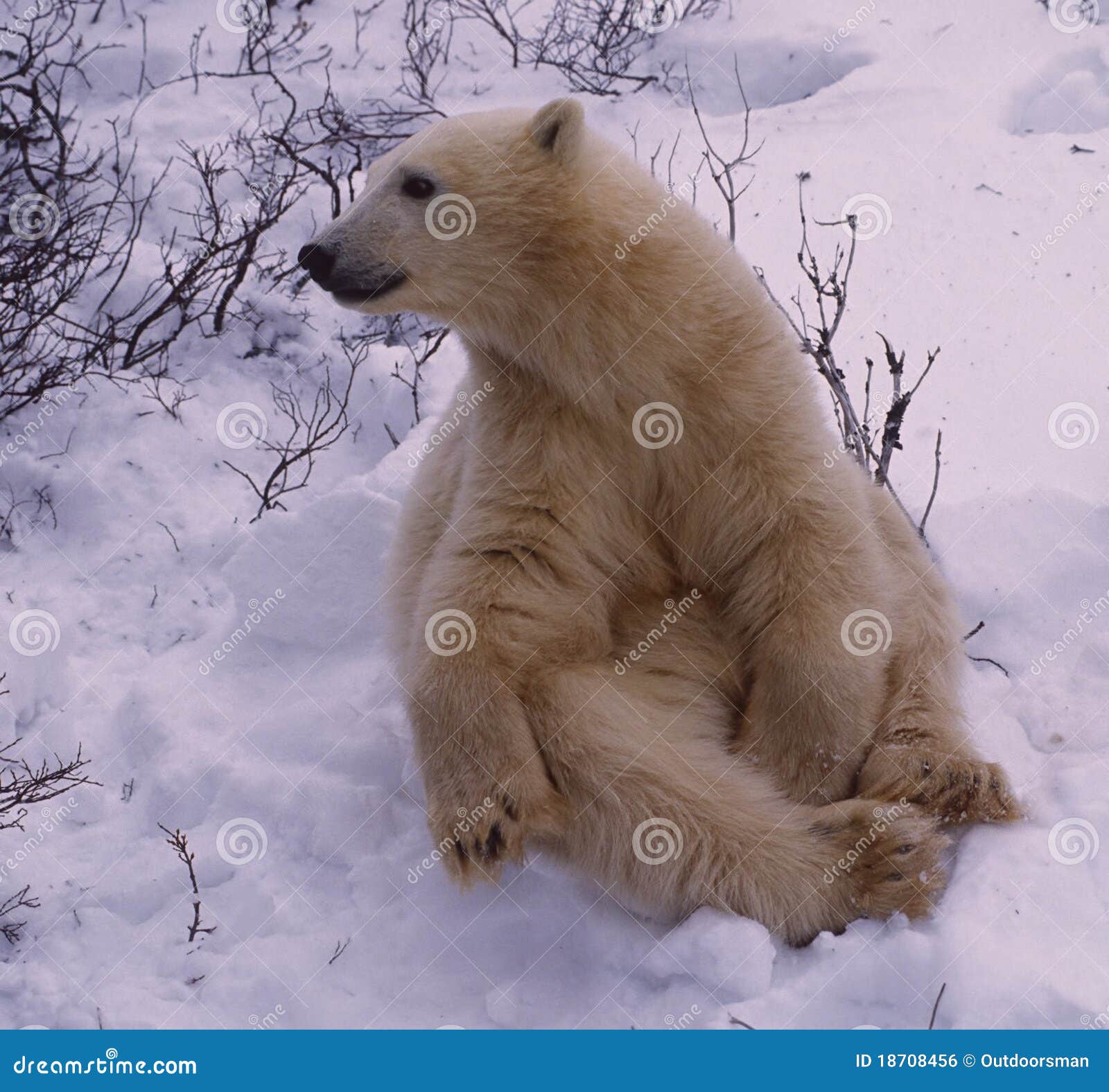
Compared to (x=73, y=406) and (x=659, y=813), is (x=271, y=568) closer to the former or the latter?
(x=73, y=406)

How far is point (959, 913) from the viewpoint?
9.11ft

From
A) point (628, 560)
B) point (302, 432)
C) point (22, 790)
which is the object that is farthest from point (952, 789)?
point (302, 432)

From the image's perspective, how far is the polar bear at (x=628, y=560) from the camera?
9.86 ft

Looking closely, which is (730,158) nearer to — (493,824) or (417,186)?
(417,186)

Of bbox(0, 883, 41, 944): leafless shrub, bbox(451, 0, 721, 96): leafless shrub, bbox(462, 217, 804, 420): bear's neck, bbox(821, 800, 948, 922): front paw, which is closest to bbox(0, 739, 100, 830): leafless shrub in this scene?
bbox(0, 883, 41, 944): leafless shrub

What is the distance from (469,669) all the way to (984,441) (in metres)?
2.43

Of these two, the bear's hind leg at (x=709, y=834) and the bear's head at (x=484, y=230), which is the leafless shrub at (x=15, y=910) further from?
the bear's head at (x=484, y=230)

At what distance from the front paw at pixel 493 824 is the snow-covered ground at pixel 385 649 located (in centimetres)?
21

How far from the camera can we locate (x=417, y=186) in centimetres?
328

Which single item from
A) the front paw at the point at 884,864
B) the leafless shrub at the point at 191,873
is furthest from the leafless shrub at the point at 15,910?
the front paw at the point at 884,864

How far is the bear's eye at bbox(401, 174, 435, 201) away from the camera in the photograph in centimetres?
327

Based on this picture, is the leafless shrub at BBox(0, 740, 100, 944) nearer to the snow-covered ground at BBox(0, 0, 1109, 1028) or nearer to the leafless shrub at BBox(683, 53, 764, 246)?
the snow-covered ground at BBox(0, 0, 1109, 1028)

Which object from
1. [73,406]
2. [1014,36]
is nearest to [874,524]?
[73,406]

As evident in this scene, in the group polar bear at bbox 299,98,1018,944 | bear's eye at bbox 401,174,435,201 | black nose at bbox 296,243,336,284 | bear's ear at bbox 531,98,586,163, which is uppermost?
bear's ear at bbox 531,98,586,163
